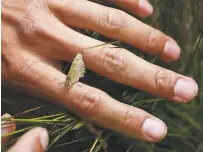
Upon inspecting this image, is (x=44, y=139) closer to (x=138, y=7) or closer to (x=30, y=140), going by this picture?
(x=30, y=140)

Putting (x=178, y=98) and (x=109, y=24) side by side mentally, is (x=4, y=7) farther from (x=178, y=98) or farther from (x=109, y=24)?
(x=178, y=98)

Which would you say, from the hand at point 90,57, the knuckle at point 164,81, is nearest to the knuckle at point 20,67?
the hand at point 90,57

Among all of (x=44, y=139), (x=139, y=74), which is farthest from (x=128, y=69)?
(x=44, y=139)

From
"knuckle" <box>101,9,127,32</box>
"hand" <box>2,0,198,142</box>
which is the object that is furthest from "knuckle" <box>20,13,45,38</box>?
"knuckle" <box>101,9,127,32</box>

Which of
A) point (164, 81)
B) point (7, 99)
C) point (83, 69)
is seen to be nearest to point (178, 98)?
point (164, 81)

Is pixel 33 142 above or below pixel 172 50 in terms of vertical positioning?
below

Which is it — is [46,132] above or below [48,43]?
below

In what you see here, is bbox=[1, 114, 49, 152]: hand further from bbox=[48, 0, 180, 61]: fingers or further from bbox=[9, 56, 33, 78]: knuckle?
bbox=[48, 0, 180, 61]: fingers
